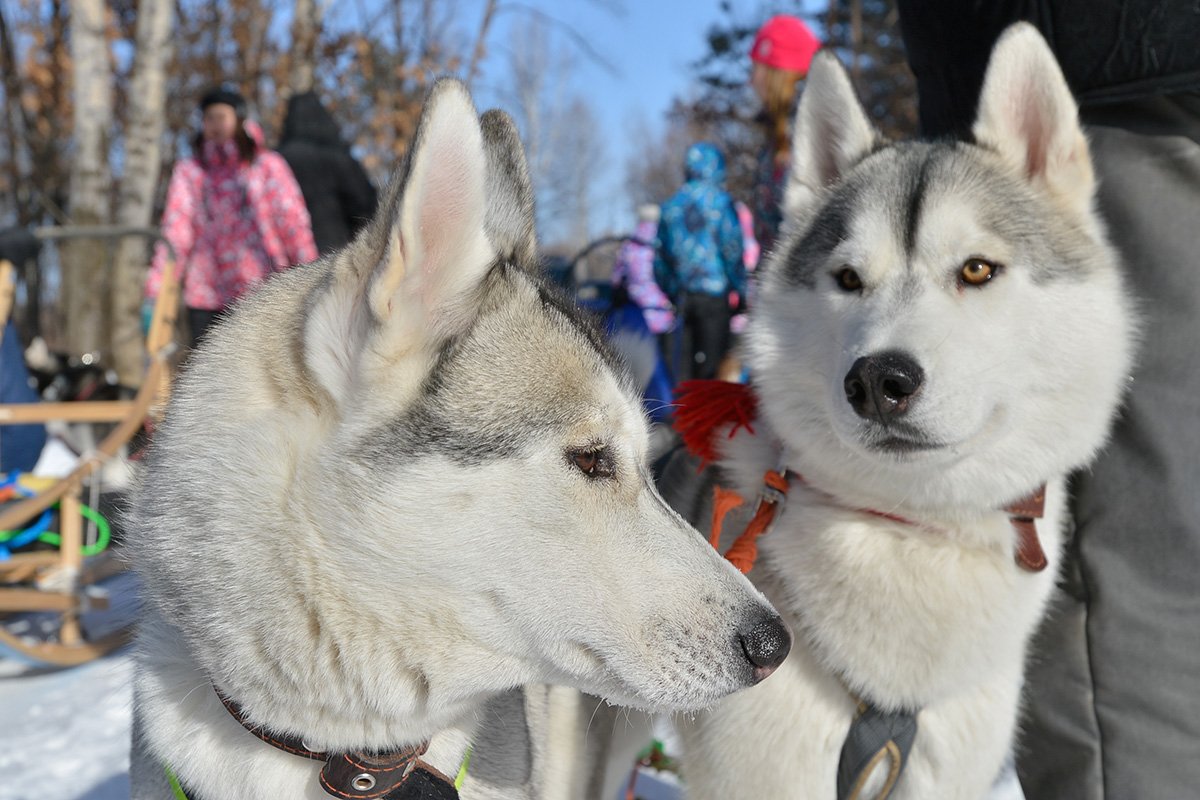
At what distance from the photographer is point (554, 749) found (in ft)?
6.36

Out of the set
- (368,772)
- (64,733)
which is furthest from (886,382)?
(64,733)

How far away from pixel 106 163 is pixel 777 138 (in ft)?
23.6

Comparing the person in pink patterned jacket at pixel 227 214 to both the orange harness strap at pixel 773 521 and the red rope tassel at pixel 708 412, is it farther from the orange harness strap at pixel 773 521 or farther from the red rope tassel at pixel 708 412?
the orange harness strap at pixel 773 521

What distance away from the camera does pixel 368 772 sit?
56.3 inches

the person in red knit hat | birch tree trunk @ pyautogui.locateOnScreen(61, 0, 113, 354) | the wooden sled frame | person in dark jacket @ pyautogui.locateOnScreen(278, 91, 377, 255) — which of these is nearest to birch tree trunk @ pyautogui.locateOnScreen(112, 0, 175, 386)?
birch tree trunk @ pyautogui.locateOnScreen(61, 0, 113, 354)

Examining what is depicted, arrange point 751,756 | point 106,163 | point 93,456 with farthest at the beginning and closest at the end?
point 106,163
point 93,456
point 751,756

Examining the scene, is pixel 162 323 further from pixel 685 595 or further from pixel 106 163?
pixel 106 163

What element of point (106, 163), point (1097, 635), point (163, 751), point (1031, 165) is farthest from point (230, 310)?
point (106, 163)

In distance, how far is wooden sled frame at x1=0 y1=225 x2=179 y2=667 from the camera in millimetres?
3832

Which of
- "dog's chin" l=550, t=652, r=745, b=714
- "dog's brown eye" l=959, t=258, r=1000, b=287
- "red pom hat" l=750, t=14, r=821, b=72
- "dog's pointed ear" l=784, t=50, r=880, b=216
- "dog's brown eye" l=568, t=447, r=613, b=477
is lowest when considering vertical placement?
"dog's chin" l=550, t=652, r=745, b=714

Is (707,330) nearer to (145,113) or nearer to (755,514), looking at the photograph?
(755,514)

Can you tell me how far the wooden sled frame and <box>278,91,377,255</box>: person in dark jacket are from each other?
1313mm

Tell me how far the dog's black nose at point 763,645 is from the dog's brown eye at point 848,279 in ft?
2.93

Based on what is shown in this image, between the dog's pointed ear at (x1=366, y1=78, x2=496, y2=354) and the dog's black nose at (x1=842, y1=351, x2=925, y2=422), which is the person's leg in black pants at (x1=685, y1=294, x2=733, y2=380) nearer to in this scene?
the dog's black nose at (x1=842, y1=351, x2=925, y2=422)
